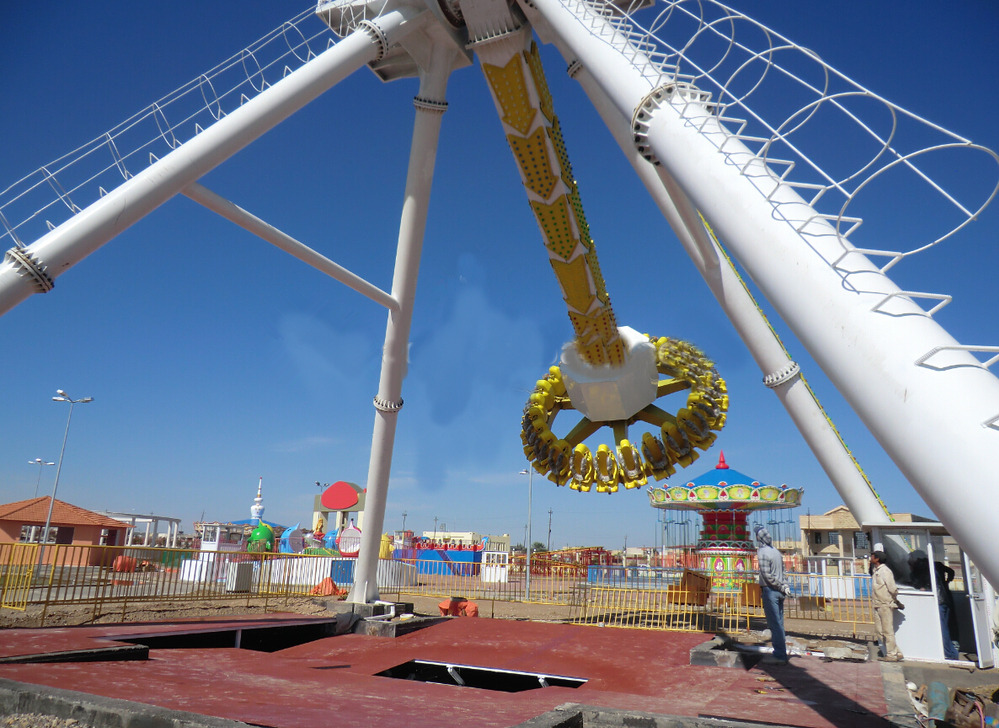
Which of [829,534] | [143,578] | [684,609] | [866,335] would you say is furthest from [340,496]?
[829,534]

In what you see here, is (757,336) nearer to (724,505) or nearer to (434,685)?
(434,685)

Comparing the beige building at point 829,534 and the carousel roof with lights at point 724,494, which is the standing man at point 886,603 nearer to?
the carousel roof with lights at point 724,494

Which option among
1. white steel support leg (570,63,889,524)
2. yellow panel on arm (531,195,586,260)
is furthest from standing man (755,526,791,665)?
yellow panel on arm (531,195,586,260)

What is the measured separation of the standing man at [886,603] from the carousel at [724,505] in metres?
11.8

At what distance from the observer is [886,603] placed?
Answer: 8195 mm

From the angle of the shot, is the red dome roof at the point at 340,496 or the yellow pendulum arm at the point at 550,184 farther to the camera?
the red dome roof at the point at 340,496

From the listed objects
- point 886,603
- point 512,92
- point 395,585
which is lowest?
point 395,585

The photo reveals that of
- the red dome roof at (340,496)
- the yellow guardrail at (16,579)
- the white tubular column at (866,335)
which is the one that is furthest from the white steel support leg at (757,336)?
the red dome roof at (340,496)

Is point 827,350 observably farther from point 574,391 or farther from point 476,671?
point 574,391

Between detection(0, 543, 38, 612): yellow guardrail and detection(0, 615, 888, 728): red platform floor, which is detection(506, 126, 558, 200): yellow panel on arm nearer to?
A: detection(0, 615, 888, 728): red platform floor

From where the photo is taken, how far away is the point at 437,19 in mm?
8398

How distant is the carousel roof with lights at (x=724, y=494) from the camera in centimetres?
2075

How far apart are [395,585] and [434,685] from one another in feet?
58.0

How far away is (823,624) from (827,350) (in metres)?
15.3
